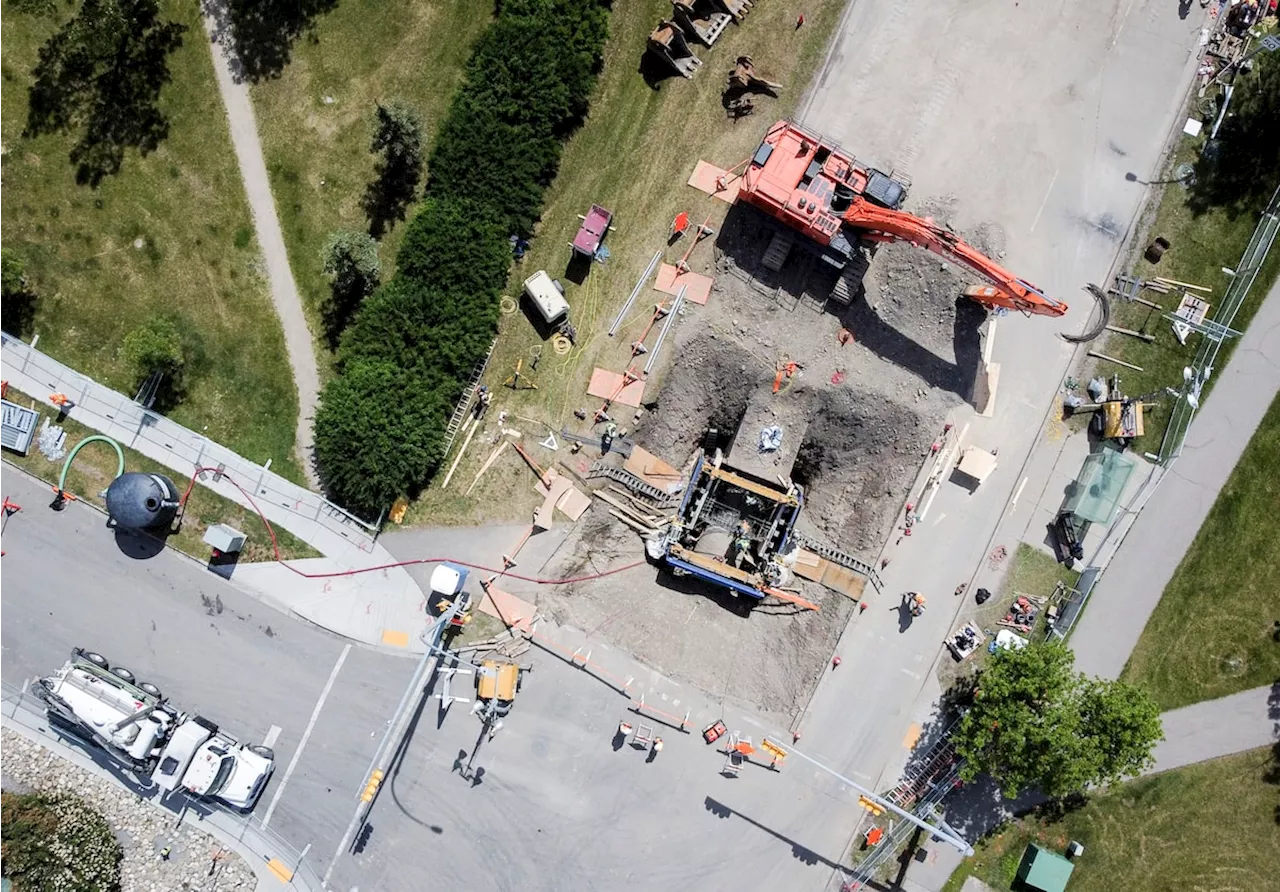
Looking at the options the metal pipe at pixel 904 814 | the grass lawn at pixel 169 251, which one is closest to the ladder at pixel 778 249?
the metal pipe at pixel 904 814

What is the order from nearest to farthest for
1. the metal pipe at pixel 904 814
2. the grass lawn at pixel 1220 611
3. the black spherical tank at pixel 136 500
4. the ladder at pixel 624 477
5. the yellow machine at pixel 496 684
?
1. the black spherical tank at pixel 136 500
2. the metal pipe at pixel 904 814
3. the yellow machine at pixel 496 684
4. the ladder at pixel 624 477
5. the grass lawn at pixel 1220 611

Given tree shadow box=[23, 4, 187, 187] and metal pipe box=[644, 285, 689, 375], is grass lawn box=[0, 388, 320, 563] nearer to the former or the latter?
tree shadow box=[23, 4, 187, 187]

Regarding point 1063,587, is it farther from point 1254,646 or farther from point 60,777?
point 60,777

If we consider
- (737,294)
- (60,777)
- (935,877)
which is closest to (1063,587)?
(935,877)

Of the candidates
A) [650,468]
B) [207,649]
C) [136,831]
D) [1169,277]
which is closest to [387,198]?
[650,468]

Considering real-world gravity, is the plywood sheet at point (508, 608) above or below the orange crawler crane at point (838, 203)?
below

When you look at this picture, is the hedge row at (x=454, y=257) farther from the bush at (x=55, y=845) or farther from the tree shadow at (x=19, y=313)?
the bush at (x=55, y=845)

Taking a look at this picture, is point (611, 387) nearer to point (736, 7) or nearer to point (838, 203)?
→ point (838, 203)

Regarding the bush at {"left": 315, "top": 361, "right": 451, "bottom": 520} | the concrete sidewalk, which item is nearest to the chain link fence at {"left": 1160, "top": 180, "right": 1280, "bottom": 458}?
the concrete sidewalk
